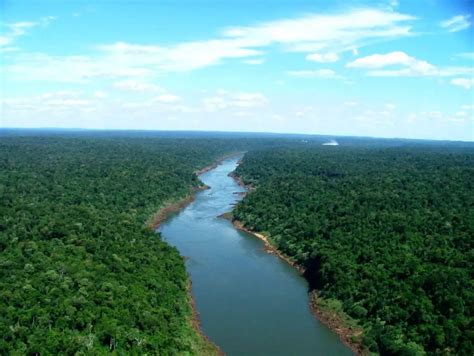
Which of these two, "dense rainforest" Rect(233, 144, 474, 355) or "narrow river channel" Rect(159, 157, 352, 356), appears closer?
"dense rainforest" Rect(233, 144, 474, 355)

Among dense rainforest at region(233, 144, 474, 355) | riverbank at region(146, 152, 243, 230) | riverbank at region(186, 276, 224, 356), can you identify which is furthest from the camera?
riverbank at region(146, 152, 243, 230)

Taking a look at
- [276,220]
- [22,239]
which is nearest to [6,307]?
Result: [22,239]

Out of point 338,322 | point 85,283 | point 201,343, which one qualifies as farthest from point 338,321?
point 85,283

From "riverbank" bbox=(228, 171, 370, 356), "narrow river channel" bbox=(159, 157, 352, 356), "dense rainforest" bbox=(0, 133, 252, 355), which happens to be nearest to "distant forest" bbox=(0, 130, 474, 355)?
"dense rainforest" bbox=(0, 133, 252, 355)

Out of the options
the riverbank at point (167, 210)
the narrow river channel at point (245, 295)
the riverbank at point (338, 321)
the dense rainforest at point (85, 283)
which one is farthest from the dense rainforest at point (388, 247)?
Result: the dense rainforest at point (85, 283)

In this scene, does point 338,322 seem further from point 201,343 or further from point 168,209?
point 168,209

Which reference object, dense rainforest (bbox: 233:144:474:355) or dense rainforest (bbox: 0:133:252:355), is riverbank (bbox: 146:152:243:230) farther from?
dense rainforest (bbox: 233:144:474:355)

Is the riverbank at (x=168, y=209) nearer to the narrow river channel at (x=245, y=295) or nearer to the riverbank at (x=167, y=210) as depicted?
the riverbank at (x=167, y=210)
